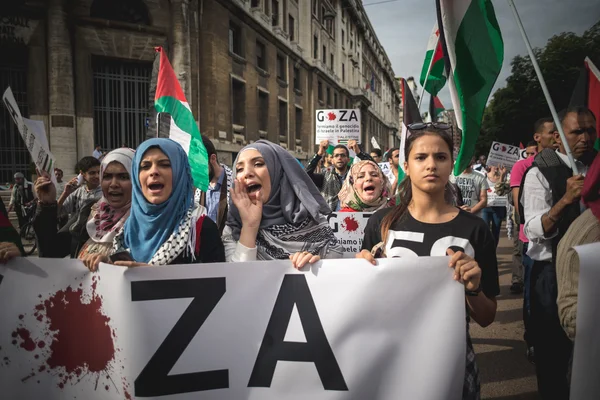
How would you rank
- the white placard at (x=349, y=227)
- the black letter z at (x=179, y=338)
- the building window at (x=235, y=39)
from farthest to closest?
the building window at (x=235, y=39), the white placard at (x=349, y=227), the black letter z at (x=179, y=338)

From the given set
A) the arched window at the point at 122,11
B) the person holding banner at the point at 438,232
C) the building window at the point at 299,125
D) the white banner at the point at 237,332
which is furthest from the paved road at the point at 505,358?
the building window at the point at 299,125

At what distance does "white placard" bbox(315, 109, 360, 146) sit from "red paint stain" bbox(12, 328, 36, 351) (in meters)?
6.79

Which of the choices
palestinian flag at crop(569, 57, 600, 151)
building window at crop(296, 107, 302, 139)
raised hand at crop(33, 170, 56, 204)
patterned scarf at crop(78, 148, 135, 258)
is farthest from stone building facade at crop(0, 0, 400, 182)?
palestinian flag at crop(569, 57, 600, 151)

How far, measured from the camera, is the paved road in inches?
115

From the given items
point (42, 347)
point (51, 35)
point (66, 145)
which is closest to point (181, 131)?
point (42, 347)

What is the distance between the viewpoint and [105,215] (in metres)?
2.39

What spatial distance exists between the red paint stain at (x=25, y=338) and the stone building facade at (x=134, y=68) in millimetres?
11222

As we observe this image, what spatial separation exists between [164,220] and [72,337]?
660 millimetres

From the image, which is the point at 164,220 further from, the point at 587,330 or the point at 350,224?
the point at 350,224

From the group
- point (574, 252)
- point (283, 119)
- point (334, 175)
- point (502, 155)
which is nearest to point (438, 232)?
point (574, 252)

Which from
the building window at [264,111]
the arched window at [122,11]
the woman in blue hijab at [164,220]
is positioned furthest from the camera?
the building window at [264,111]

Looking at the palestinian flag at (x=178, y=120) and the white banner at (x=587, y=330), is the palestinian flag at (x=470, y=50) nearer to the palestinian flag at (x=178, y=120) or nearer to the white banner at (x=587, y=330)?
the white banner at (x=587, y=330)

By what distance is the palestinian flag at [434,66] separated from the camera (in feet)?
13.8

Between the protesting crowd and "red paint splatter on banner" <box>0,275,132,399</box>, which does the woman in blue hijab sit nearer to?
the protesting crowd
